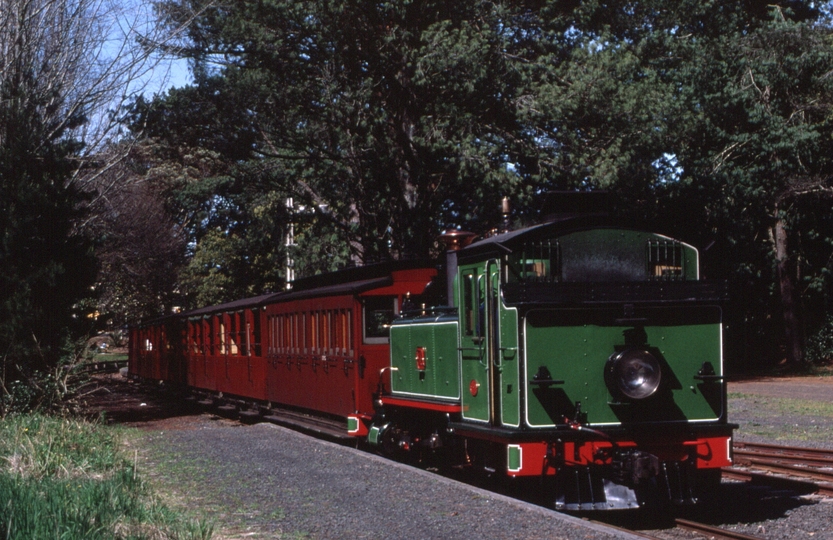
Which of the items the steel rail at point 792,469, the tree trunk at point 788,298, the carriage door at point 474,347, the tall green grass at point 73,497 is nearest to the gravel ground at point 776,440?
the steel rail at point 792,469

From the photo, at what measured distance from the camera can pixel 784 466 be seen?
12109 millimetres

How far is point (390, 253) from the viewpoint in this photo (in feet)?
83.0

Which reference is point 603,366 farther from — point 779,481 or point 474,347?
point 779,481

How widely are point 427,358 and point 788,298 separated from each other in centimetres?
2412

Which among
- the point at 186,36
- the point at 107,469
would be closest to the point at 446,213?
the point at 186,36

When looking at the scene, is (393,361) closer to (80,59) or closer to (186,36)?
(80,59)

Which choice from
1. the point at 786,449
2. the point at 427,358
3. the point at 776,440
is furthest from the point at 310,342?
the point at 786,449

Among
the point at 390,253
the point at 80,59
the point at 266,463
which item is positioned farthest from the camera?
the point at 390,253

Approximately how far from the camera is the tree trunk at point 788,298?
105ft

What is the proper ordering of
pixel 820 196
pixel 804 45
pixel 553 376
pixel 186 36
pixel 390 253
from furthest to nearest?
1. pixel 820 196
2. pixel 804 45
3. pixel 390 253
4. pixel 186 36
5. pixel 553 376

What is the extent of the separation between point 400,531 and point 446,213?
1783 cm

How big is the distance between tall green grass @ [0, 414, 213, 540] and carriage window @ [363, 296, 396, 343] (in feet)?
13.0

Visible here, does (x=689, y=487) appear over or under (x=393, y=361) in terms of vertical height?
under

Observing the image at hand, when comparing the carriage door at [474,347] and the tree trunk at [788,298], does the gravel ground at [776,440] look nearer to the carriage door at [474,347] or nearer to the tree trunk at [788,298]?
the carriage door at [474,347]
